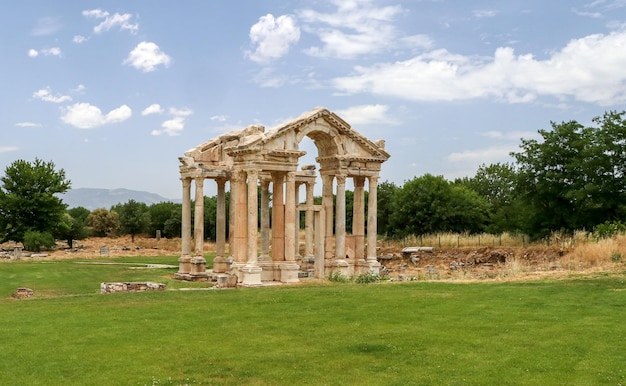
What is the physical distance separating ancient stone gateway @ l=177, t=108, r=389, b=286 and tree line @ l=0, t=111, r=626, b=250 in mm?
15618

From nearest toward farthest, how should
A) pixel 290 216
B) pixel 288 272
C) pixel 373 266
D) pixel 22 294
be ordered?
pixel 22 294 → pixel 288 272 → pixel 290 216 → pixel 373 266

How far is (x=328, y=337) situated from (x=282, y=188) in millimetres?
15069

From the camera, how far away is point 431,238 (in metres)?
53.1

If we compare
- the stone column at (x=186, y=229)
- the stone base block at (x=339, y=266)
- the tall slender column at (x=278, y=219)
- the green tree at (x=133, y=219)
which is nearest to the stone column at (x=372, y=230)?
the stone base block at (x=339, y=266)

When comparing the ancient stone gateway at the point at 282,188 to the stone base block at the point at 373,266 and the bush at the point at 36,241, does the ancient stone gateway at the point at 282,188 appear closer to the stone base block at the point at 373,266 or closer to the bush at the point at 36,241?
the stone base block at the point at 373,266

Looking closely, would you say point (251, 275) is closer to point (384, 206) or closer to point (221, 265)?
point (221, 265)

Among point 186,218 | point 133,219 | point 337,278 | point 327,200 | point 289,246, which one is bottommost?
point 337,278

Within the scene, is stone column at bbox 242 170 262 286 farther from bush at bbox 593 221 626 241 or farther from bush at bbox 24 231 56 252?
bush at bbox 24 231 56 252

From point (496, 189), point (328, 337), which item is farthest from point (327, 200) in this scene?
point (496, 189)

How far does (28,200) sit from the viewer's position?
2359 inches

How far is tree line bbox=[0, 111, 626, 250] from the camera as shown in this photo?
4409cm

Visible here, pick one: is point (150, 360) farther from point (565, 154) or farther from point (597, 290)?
point (565, 154)

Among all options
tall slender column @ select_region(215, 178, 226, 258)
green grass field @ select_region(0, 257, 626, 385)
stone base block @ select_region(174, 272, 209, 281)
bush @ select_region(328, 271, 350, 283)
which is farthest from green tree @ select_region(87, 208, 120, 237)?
green grass field @ select_region(0, 257, 626, 385)

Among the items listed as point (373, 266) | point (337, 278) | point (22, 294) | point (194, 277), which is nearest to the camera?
point (22, 294)
